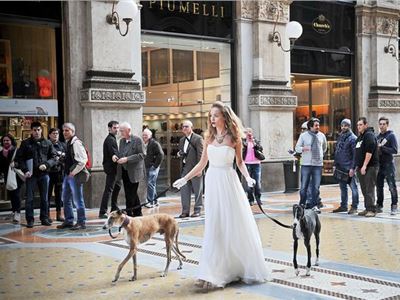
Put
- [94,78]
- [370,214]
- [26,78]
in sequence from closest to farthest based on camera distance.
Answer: [370,214], [94,78], [26,78]

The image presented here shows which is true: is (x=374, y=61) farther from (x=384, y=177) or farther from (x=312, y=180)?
(x=312, y=180)

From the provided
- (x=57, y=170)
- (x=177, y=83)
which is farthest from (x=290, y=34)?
(x=57, y=170)

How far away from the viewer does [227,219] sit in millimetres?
6020

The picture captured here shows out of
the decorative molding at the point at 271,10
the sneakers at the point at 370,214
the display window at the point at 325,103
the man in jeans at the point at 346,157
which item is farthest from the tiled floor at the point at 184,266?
the display window at the point at 325,103

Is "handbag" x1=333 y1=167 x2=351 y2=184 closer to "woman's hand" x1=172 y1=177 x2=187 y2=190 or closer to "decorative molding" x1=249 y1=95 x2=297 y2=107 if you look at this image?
"decorative molding" x1=249 y1=95 x2=297 y2=107

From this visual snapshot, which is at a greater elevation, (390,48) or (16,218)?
(390,48)

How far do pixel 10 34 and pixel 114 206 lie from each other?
14.8 ft

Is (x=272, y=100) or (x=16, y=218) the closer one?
(x=16, y=218)

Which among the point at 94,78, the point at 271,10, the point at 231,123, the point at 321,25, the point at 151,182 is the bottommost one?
the point at 151,182

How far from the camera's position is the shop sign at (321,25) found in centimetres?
1733

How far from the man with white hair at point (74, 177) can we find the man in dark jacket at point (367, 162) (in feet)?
16.2

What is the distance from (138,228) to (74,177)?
372 centimetres

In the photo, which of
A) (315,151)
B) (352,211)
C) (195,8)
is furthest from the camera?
(195,8)

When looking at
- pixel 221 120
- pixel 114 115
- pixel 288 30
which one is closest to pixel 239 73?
pixel 288 30
